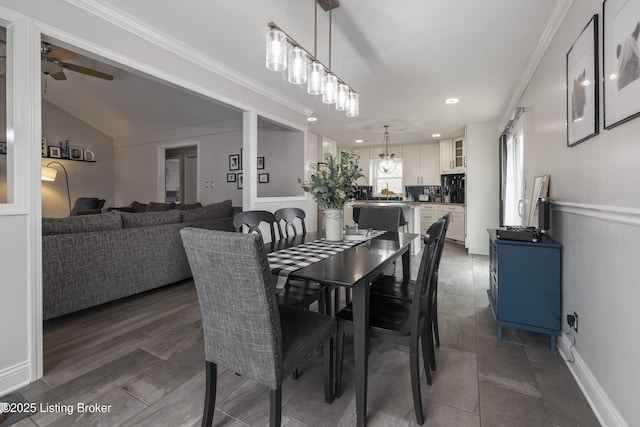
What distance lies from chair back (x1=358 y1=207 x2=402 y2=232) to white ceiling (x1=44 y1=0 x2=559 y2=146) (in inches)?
58.4

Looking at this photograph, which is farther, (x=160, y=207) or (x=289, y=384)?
(x=160, y=207)

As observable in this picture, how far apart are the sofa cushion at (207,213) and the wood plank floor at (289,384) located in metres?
1.46

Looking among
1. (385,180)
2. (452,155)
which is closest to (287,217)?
(452,155)

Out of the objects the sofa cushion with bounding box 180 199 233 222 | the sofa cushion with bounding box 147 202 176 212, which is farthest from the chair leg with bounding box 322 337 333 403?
the sofa cushion with bounding box 147 202 176 212

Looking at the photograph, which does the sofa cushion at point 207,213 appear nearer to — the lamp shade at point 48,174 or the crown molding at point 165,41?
the crown molding at point 165,41

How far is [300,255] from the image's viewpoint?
1.69 m

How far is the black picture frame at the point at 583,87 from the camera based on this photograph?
4.95ft

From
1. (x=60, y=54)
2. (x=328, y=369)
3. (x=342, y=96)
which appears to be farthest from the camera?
(x=60, y=54)

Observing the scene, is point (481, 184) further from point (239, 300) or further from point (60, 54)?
point (60, 54)

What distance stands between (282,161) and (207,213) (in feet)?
5.88

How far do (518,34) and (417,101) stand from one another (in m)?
1.66

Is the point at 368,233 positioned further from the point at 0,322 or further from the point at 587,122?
the point at 0,322

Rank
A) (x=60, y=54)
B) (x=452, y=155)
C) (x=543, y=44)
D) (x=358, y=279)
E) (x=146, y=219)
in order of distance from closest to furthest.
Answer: (x=358, y=279) → (x=543, y=44) → (x=146, y=219) → (x=60, y=54) → (x=452, y=155)

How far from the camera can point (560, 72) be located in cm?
209
